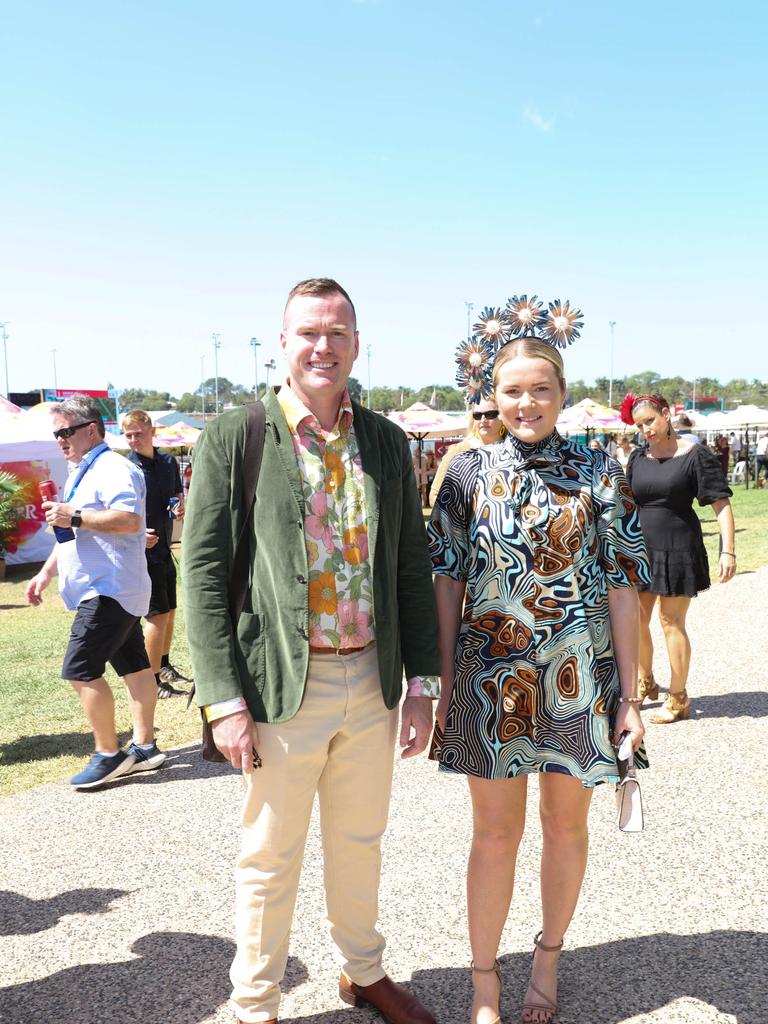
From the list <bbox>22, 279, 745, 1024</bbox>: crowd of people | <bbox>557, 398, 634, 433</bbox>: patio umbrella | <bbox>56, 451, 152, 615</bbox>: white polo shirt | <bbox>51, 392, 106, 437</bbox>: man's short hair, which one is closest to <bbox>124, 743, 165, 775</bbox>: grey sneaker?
<bbox>56, 451, 152, 615</bbox>: white polo shirt

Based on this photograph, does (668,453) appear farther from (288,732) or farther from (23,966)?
(23,966)

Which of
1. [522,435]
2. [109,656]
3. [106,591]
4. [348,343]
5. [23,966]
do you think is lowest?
[23,966]

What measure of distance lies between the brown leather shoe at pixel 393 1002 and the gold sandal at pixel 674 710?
11.1 feet

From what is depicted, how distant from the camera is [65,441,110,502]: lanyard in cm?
468

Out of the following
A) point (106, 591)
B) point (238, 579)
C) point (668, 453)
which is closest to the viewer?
point (238, 579)

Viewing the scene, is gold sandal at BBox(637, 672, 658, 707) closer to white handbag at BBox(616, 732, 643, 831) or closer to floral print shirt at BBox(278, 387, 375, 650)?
white handbag at BBox(616, 732, 643, 831)

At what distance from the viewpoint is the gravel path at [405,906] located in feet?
8.72

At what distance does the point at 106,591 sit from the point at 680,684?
3558 millimetres

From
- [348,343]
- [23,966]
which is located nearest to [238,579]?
[348,343]

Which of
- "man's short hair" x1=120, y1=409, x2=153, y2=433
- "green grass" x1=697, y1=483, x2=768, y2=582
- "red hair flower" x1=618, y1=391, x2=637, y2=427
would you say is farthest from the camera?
"green grass" x1=697, y1=483, x2=768, y2=582

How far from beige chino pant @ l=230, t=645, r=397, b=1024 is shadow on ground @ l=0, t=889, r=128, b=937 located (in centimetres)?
116

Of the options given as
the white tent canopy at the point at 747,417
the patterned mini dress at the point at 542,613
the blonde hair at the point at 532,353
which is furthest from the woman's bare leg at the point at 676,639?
the white tent canopy at the point at 747,417

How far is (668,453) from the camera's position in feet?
17.8

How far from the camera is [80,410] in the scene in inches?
183
